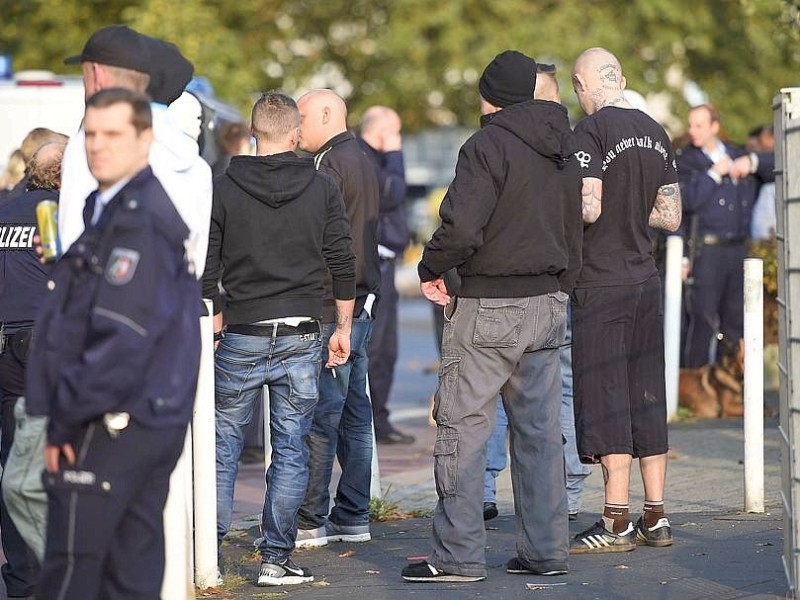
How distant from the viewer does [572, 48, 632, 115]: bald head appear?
285 inches

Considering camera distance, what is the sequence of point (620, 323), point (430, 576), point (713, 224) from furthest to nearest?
point (713, 224), point (620, 323), point (430, 576)

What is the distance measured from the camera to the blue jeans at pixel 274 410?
6633 mm

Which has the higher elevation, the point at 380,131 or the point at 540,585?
the point at 380,131

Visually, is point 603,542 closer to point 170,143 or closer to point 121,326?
point 170,143

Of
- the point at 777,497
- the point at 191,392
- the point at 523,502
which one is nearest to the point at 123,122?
the point at 191,392

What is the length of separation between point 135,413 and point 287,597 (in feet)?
6.95

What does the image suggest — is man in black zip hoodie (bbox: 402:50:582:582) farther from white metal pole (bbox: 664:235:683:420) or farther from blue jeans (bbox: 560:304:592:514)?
white metal pole (bbox: 664:235:683:420)

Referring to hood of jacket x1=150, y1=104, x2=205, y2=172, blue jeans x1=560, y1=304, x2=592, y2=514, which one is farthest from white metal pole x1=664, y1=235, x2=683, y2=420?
hood of jacket x1=150, y1=104, x2=205, y2=172

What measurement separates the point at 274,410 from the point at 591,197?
1.63 meters

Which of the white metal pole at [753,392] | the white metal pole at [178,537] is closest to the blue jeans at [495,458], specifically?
the white metal pole at [753,392]

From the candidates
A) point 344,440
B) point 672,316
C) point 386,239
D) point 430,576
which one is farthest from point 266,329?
point 672,316

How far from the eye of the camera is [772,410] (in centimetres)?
1178

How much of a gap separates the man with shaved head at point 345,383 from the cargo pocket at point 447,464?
1022 millimetres

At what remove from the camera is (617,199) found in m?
7.06
